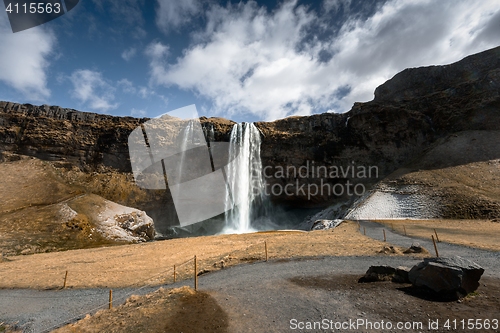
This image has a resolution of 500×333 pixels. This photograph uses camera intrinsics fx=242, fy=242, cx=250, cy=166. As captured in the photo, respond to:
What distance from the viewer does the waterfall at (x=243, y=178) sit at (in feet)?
167

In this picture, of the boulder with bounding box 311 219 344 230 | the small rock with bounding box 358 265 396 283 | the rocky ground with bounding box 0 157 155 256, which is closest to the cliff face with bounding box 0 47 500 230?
the rocky ground with bounding box 0 157 155 256

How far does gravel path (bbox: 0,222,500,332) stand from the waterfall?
1408 inches

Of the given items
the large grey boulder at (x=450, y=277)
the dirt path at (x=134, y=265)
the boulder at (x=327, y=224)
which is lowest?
the boulder at (x=327, y=224)

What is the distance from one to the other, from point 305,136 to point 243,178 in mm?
17740

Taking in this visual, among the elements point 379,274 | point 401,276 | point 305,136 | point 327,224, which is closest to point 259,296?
point 379,274

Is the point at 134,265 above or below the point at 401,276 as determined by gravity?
below

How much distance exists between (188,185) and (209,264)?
3988 centimetres

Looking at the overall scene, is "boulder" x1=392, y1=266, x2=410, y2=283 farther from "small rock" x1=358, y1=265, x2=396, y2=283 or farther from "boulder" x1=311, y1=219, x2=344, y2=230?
"boulder" x1=311, y1=219, x2=344, y2=230

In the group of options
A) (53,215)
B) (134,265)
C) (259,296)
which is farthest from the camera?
(53,215)

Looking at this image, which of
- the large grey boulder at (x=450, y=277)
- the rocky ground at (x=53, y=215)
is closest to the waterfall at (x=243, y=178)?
the rocky ground at (x=53, y=215)

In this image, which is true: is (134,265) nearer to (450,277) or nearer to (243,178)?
(450,277)

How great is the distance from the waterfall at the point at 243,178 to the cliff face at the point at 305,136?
2.46m

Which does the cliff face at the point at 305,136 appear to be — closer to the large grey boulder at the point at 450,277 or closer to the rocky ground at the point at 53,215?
the rocky ground at the point at 53,215

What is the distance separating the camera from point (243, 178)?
51.7 m
